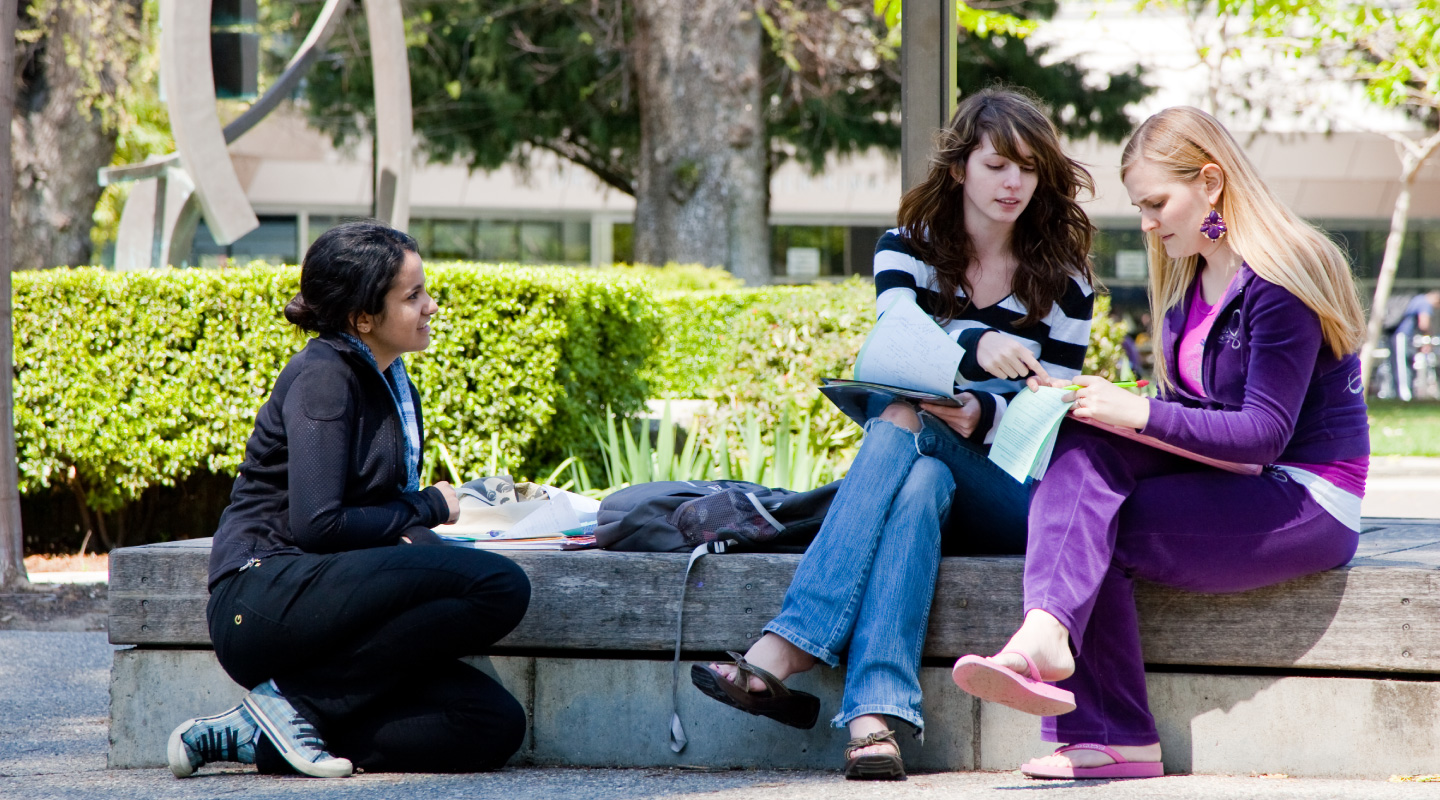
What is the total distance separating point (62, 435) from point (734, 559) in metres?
5.08

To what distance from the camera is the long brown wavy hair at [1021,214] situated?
3424 millimetres

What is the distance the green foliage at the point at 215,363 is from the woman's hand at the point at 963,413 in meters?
3.95

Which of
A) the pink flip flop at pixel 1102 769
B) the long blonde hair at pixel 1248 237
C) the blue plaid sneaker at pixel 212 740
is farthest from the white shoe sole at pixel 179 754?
the long blonde hair at pixel 1248 237

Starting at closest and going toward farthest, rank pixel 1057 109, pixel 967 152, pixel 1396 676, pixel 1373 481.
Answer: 1. pixel 1396 676
2. pixel 967 152
3. pixel 1373 481
4. pixel 1057 109

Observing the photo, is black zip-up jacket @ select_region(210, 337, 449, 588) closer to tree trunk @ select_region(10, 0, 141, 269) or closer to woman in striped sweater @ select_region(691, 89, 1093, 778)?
woman in striped sweater @ select_region(691, 89, 1093, 778)

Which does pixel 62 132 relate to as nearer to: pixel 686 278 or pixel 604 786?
pixel 686 278

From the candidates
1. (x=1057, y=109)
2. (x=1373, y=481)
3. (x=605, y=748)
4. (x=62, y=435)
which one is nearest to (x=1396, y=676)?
(x=605, y=748)

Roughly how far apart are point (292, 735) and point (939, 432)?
1601 mm

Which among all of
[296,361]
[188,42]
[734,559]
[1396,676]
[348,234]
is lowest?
[1396,676]

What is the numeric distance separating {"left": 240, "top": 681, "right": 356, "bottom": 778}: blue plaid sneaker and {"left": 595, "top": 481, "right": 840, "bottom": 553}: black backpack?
0.80 metres

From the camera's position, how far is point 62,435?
23.3 ft

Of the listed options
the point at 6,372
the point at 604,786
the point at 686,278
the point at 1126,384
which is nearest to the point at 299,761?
the point at 604,786

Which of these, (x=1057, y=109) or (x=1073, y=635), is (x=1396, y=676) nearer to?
(x=1073, y=635)

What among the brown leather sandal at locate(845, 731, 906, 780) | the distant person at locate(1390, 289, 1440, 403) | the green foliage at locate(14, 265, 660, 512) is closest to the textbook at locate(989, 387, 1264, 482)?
the brown leather sandal at locate(845, 731, 906, 780)
